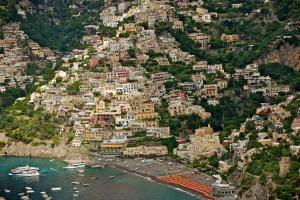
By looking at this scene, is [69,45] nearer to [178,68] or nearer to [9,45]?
[9,45]

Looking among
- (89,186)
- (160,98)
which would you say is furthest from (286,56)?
(89,186)

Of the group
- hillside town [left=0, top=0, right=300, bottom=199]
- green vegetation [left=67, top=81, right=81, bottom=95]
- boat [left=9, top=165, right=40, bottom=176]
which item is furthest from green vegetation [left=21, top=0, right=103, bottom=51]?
boat [left=9, top=165, right=40, bottom=176]

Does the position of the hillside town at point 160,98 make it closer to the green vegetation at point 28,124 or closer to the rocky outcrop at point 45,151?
the green vegetation at point 28,124

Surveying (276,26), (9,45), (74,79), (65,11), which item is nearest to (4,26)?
(9,45)

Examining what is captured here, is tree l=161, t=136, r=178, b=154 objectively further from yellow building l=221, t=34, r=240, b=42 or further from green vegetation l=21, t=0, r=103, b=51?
green vegetation l=21, t=0, r=103, b=51

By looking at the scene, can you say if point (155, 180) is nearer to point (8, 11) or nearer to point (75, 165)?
point (75, 165)

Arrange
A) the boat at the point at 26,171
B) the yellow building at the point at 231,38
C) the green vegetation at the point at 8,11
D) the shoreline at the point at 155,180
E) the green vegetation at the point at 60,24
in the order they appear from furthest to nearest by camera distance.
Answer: the green vegetation at the point at 60,24, the green vegetation at the point at 8,11, the yellow building at the point at 231,38, the boat at the point at 26,171, the shoreline at the point at 155,180

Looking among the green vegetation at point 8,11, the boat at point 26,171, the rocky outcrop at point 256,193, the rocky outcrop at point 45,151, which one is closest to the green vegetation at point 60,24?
the green vegetation at point 8,11

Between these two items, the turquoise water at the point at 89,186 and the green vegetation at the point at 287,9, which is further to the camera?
the green vegetation at the point at 287,9
